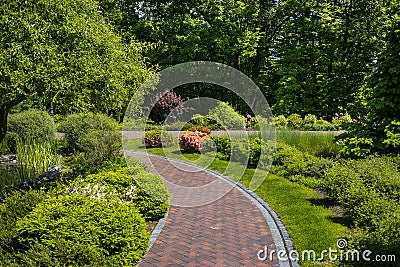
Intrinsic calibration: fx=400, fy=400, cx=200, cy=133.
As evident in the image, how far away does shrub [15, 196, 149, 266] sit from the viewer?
14.1 ft

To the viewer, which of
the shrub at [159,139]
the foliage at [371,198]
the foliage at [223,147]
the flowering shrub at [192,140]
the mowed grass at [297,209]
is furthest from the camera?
the shrub at [159,139]

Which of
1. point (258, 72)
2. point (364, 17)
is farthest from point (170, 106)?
point (364, 17)

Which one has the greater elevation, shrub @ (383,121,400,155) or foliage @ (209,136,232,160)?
shrub @ (383,121,400,155)

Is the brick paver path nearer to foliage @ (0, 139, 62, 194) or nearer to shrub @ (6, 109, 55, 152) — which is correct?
foliage @ (0, 139, 62, 194)

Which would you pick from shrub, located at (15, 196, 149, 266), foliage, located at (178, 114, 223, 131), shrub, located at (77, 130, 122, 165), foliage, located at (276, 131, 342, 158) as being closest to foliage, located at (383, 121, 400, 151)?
foliage, located at (276, 131, 342, 158)

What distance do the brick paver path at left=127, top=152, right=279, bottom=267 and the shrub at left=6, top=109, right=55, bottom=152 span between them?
786 centimetres

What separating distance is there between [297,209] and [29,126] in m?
11.6

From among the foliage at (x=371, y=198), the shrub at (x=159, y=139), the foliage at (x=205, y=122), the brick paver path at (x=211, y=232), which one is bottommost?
the brick paver path at (x=211, y=232)

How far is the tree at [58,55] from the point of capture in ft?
21.0

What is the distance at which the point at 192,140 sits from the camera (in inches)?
579

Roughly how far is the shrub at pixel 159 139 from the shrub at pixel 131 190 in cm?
902

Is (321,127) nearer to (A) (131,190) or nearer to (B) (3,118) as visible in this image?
(A) (131,190)

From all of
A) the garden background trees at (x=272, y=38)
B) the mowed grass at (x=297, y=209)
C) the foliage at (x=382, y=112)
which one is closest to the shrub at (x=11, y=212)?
the mowed grass at (x=297, y=209)

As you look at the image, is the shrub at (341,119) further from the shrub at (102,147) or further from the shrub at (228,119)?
the shrub at (102,147)
